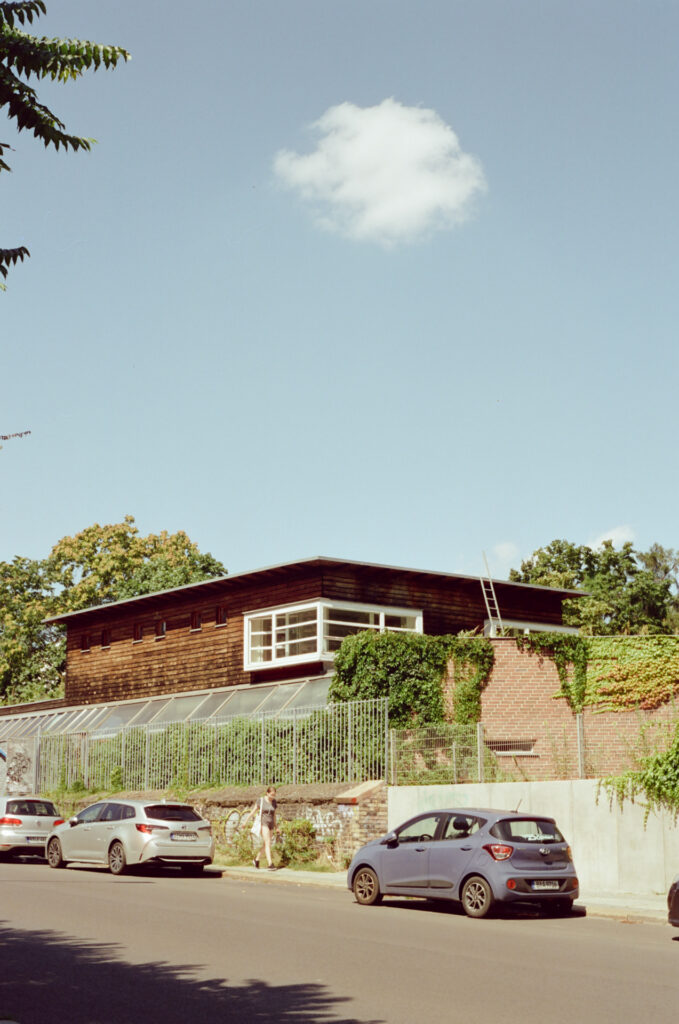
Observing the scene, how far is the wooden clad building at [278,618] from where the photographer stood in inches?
1414

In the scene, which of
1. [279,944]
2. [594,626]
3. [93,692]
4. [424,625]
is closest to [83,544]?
[93,692]

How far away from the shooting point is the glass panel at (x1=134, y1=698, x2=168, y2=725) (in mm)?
39000

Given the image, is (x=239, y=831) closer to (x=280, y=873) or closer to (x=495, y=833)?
(x=280, y=873)

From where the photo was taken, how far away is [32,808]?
91.2ft

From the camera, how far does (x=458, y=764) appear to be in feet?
77.8

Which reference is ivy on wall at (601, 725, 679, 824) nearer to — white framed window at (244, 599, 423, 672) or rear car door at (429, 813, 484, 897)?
rear car door at (429, 813, 484, 897)

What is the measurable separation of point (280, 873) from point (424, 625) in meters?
14.5

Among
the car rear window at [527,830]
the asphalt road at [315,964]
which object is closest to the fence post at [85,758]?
the asphalt road at [315,964]

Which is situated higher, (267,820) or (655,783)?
(655,783)

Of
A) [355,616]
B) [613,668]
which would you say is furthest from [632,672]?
[355,616]

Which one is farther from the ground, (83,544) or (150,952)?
(83,544)

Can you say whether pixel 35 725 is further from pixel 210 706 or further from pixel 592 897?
pixel 592 897

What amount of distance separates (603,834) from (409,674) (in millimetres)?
9503

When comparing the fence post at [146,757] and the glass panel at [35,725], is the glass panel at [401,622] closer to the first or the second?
the fence post at [146,757]
